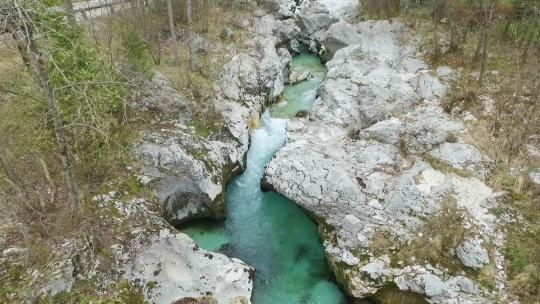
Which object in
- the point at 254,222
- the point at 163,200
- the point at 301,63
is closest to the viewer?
the point at 163,200

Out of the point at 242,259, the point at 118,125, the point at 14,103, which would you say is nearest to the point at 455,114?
the point at 242,259

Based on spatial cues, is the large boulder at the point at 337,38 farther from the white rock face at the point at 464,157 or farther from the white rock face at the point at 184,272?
the white rock face at the point at 184,272

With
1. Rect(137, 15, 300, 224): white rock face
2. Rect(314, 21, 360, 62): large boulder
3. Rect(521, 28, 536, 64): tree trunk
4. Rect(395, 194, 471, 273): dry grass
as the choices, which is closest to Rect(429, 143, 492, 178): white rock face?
Rect(395, 194, 471, 273): dry grass

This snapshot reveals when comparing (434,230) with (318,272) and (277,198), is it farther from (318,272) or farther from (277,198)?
(277,198)

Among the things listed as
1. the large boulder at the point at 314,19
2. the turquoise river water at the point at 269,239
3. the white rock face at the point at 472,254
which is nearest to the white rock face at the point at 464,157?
the white rock face at the point at 472,254

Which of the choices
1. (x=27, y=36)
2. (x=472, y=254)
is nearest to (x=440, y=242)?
(x=472, y=254)
